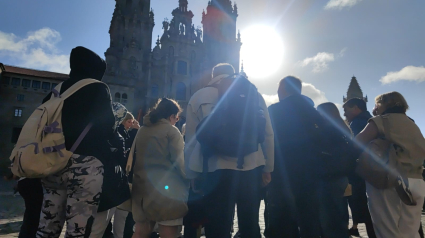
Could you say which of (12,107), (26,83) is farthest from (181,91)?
(12,107)

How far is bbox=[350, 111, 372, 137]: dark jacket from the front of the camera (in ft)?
16.8

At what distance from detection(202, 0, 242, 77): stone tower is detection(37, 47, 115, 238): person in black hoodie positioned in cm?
4076

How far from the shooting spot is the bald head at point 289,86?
4.05 meters

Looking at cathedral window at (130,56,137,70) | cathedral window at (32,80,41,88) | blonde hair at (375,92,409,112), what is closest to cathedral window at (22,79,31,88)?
cathedral window at (32,80,41,88)

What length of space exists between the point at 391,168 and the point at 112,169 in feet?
11.7

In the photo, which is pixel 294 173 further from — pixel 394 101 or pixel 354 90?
pixel 354 90

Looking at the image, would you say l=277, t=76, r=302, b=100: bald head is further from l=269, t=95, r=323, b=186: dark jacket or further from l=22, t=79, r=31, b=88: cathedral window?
l=22, t=79, r=31, b=88: cathedral window

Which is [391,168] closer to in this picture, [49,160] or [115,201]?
[115,201]

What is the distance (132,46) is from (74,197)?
37239 mm

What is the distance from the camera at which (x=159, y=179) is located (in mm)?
3525

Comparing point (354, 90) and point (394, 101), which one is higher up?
point (354, 90)

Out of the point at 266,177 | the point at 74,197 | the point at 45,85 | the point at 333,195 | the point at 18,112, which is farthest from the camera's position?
the point at 45,85

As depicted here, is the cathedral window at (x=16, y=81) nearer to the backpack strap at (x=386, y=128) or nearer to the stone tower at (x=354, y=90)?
the backpack strap at (x=386, y=128)

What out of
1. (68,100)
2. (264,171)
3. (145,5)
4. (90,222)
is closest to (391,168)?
(264,171)
